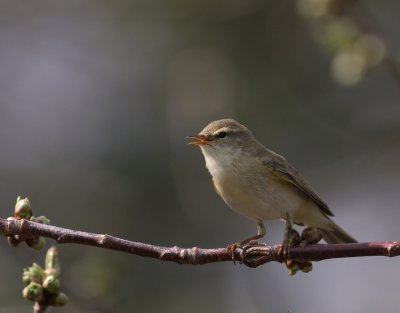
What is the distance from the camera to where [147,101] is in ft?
31.9

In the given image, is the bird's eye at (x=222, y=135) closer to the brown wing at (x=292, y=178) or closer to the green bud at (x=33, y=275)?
the brown wing at (x=292, y=178)

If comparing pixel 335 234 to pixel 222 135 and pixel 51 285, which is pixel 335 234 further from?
pixel 51 285

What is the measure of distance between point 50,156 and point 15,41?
1.91m

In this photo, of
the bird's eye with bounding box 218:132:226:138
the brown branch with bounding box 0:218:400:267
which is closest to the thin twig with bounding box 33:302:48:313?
the brown branch with bounding box 0:218:400:267

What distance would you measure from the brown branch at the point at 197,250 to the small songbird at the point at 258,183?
1.30m

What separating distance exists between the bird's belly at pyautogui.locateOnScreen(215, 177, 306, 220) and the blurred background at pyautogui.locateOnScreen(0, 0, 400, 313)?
259 cm

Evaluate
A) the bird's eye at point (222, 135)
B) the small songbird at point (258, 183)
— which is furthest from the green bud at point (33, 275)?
the bird's eye at point (222, 135)

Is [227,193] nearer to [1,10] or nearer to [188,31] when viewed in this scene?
[188,31]

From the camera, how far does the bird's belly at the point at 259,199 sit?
14.6 feet

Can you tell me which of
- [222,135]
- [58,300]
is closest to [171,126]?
[222,135]

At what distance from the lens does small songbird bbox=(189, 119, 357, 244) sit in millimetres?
4484

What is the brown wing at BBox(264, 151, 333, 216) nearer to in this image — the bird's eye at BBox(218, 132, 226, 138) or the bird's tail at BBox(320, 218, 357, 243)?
the bird's tail at BBox(320, 218, 357, 243)

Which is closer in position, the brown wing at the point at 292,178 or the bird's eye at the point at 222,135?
the brown wing at the point at 292,178

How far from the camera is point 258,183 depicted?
4.56 metres
